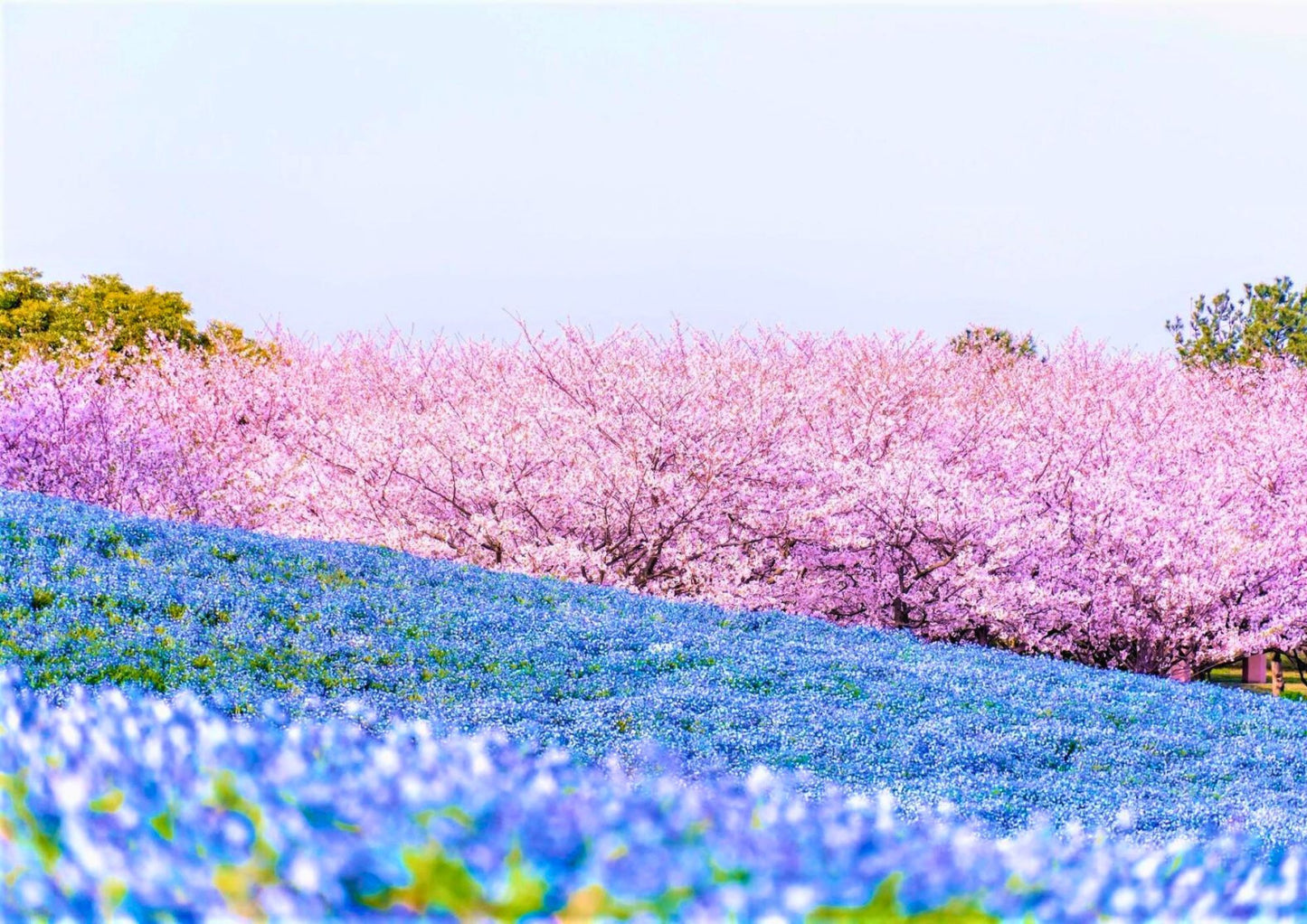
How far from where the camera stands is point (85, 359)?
75.6 feet

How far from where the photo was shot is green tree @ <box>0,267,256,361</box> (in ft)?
82.9

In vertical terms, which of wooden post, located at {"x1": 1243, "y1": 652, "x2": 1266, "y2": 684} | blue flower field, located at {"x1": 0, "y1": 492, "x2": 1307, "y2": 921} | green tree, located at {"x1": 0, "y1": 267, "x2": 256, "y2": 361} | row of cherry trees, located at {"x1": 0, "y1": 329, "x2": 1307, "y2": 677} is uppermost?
green tree, located at {"x1": 0, "y1": 267, "x2": 256, "y2": 361}

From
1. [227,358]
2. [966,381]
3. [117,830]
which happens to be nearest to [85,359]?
[227,358]

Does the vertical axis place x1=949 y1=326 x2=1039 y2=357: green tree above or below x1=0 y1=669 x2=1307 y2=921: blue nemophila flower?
above

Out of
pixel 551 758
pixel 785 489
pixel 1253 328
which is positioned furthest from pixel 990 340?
pixel 551 758

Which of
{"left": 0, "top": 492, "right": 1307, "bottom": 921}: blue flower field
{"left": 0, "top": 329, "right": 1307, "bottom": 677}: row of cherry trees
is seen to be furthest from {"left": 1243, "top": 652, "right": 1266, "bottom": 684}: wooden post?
{"left": 0, "top": 492, "right": 1307, "bottom": 921}: blue flower field

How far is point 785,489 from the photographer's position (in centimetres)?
1658

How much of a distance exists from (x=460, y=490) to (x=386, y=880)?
13.2 meters

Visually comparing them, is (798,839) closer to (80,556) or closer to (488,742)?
(488,742)

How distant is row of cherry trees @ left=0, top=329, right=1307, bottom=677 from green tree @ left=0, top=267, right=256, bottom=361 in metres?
5.62

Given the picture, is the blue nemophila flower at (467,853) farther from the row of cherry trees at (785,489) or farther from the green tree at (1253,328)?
the green tree at (1253,328)

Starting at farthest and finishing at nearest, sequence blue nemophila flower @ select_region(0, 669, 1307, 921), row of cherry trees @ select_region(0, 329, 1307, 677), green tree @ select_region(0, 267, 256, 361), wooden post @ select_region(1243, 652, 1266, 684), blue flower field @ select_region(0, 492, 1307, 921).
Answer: green tree @ select_region(0, 267, 256, 361) < wooden post @ select_region(1243, 652, 1266, 684) < row of cherry trees @ select_region(0, 329, 1307, 677) < blue flower field @ select_region(0, 492, 1307, 921) < blue nemophila flower @ select_region(0, 669, 1307, 921)

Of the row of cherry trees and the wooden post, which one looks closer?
the row of cherry trees

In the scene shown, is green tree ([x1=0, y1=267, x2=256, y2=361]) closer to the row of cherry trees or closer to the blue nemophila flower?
the row of cherry trees
